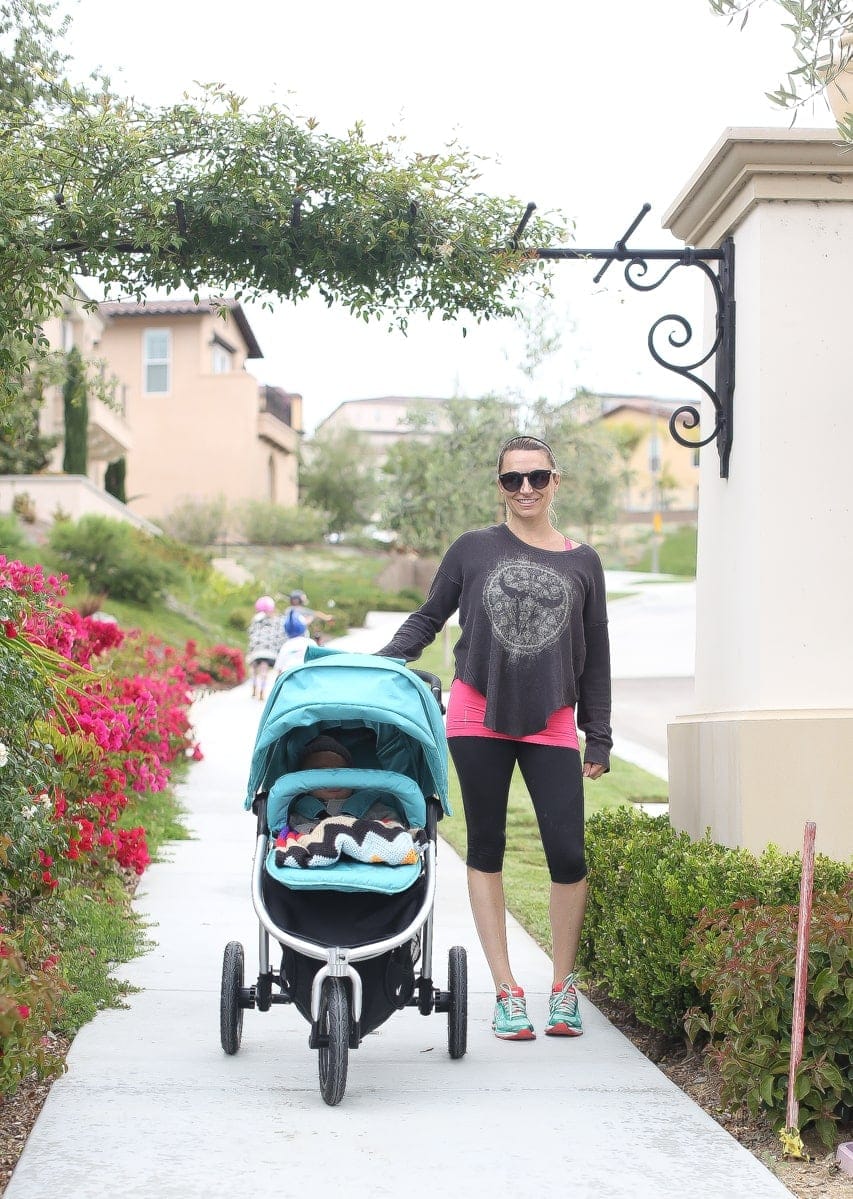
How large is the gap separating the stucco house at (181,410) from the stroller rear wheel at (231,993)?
44.0 metres

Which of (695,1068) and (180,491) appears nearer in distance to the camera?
(695,1068)

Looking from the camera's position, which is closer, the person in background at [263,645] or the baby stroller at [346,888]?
the baby stroller at [346,888]

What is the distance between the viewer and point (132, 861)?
745 cm

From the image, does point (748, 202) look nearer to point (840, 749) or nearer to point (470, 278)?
point (470, 278)

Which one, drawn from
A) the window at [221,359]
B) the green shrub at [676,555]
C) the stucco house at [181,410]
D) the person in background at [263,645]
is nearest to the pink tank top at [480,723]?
the person in background at [263,645]

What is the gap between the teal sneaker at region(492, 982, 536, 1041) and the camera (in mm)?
5020

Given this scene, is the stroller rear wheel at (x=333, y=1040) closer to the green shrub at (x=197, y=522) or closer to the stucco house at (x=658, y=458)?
the green shrub at (x=197, y=522)

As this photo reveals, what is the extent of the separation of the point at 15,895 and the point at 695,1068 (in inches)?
104

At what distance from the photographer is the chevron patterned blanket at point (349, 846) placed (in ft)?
14.4

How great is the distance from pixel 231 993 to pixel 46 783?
1.09 meters

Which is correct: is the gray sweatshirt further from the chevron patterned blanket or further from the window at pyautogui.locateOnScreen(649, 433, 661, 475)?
the window at pyautogui.locateOnScreen(649, 433, 661, 475)

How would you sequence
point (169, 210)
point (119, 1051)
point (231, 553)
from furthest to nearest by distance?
point (231, 553) → point (169, 210) → point (119, 1051)

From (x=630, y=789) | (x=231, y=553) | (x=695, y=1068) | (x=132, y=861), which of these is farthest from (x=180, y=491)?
(x=695, y=1068)

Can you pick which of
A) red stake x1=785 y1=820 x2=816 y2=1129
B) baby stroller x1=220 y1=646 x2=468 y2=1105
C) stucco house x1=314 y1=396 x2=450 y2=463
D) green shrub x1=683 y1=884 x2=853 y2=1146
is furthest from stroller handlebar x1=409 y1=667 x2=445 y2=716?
stucco house x1=314 y1=396 x2=450 y2=463
